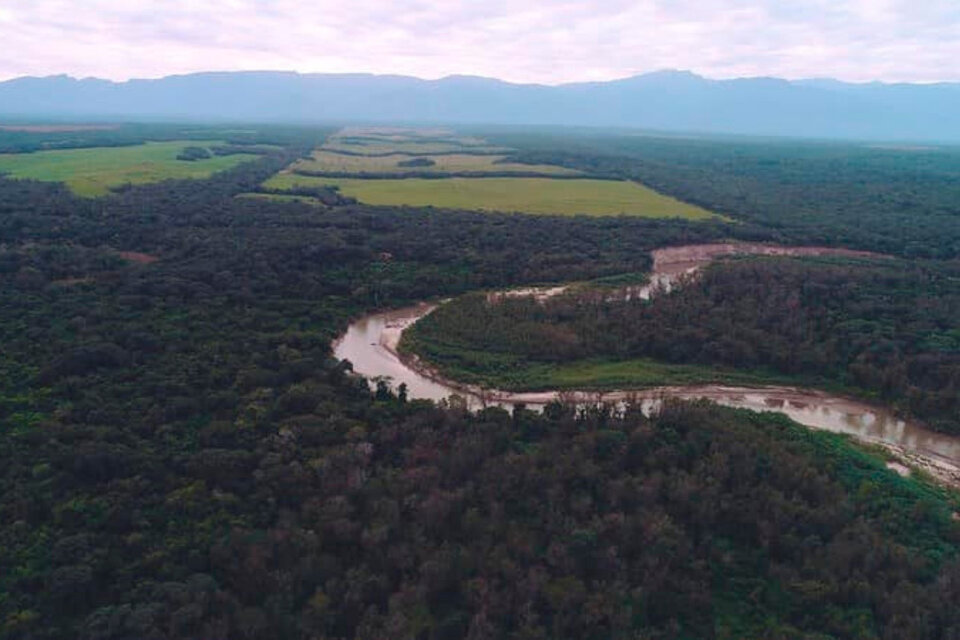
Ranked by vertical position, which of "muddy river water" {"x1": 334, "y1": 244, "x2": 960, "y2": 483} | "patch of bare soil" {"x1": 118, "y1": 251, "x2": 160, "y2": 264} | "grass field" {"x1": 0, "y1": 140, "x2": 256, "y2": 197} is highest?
"grass field" {"x1": 0, "y1": 140, "x2": 256, "y2": 197}

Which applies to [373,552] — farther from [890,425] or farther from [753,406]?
[890,425]

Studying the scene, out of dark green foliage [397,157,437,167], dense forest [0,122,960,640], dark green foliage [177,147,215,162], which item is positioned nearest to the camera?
dense forest [0,122,960,640]

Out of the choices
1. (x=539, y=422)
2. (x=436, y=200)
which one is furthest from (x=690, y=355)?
(x=436, y=200)

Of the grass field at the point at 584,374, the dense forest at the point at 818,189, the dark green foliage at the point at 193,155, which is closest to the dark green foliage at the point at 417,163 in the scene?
the dense forest at the point at 818,189

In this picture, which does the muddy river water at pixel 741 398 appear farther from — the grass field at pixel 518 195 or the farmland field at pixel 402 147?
the farmland field at pixel 402 147

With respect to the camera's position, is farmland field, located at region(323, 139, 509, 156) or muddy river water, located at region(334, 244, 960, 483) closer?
muddy river water, located at region(334, 244, 960, 483)

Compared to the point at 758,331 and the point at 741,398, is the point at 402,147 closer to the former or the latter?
the point at 758,331

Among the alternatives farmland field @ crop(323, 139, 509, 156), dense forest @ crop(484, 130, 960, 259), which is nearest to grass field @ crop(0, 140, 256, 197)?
farmland field @ crop(323, 139, 509, 156)

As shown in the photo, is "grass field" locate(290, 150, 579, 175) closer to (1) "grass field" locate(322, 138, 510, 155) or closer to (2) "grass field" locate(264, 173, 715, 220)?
(1) "grass field" locate(322, 138, 510, 155)
